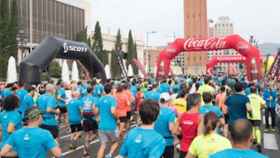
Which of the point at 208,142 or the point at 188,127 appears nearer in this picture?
the point at 208,142

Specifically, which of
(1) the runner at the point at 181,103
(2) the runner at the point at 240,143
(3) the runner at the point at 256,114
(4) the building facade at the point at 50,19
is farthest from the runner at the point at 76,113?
(4) the building facade at the point at 50,19

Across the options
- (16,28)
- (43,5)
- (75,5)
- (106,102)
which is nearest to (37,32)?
(43,5)

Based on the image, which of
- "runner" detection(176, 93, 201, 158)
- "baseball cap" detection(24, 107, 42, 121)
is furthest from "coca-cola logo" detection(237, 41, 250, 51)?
"baseball cap" detection(24, 107, 42, 121)

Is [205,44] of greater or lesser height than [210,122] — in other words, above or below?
above

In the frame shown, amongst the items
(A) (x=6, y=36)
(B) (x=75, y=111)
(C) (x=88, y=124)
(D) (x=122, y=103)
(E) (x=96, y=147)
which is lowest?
(E) (x=96, y=147)

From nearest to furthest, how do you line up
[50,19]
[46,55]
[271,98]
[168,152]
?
[168,152]
[271,98]
[46,55]
[50,19]

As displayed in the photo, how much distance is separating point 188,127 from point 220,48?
24.6 metres

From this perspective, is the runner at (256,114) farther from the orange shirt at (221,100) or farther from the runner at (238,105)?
the runner at (238,105)

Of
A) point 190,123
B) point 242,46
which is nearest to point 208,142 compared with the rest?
point 190,123

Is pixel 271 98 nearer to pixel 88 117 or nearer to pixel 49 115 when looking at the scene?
pixel 88 117

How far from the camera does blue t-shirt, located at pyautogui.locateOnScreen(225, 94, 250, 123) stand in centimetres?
1015

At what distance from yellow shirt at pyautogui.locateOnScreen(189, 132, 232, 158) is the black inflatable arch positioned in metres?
14.2

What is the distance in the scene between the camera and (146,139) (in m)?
4.71

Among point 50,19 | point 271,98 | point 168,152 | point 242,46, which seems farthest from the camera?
point 50,19
